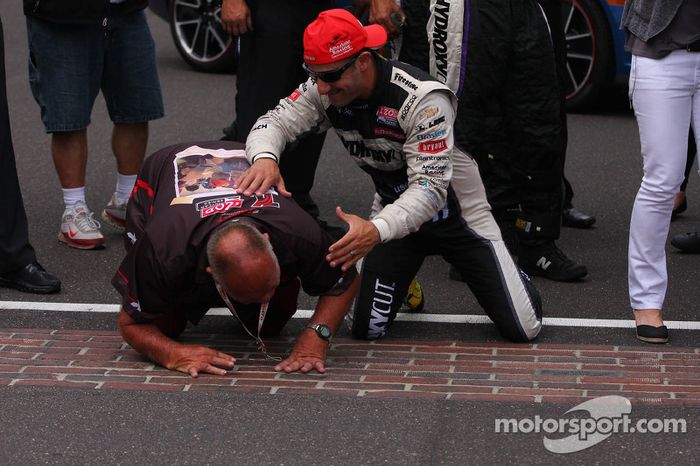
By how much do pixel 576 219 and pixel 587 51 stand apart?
2.22 m

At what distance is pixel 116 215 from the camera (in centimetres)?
669

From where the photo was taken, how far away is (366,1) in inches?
235

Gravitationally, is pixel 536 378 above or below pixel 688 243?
above

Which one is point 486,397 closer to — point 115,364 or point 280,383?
point 280,383

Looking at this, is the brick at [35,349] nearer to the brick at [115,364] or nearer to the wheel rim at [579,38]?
the brick at [115,364]

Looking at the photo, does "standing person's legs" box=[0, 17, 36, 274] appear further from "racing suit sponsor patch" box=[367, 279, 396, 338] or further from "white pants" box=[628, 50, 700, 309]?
"white pants" box=[628, 50, 700, 309]

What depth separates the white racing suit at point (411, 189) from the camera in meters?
4.70

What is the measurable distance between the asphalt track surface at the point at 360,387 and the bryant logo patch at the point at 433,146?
2.64ft

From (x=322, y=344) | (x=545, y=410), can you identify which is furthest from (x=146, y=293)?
(x=545, y=410)

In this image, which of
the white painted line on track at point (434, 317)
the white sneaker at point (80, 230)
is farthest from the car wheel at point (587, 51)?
the white sneaker at point (80, 230)

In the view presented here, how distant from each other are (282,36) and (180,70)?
182 inches

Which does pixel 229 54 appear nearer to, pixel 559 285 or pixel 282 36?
pixel 282 36

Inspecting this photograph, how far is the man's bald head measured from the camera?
4207 millimetres

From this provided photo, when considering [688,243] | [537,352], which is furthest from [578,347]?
[688,243]
